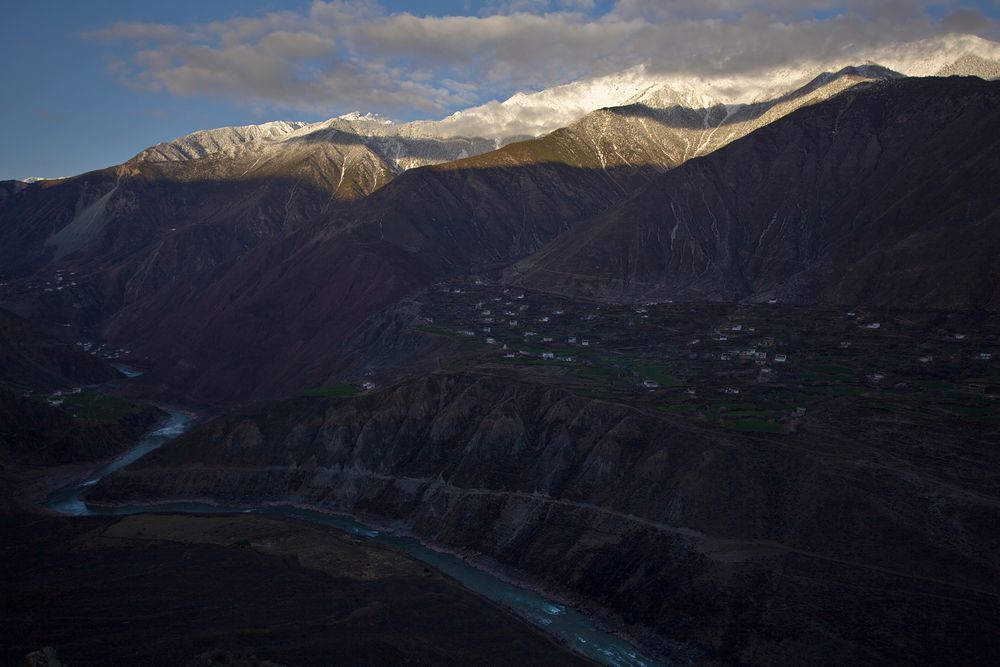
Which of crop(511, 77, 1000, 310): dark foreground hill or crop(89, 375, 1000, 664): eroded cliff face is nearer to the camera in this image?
crop(89, 375, 1000, 664): eroded cliff face

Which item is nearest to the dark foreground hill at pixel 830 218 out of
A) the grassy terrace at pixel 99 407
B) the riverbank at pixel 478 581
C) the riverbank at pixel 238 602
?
the grassy terrace at pixel 99 407

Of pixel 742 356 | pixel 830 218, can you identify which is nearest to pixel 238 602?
pixel 742 356

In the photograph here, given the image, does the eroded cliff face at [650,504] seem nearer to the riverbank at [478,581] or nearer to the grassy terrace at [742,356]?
the riverbank at [478,581]

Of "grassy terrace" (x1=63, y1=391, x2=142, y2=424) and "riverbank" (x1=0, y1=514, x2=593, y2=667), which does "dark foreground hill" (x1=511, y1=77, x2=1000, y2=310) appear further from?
"riverbank" (x1=0, y1=514, x2=593, y2=667)

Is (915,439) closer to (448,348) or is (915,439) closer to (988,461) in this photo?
(988,461)

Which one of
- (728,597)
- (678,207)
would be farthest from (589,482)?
(678,207)

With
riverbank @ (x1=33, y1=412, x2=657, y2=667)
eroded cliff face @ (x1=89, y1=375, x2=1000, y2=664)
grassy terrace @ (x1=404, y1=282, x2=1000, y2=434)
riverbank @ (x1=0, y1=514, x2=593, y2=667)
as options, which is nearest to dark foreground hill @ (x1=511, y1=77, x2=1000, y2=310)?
grassy terrace @ (x1=404, y1=282, x2=1000, y2=434)

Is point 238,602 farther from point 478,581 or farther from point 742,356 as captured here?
point 742,356
